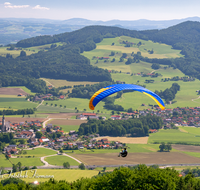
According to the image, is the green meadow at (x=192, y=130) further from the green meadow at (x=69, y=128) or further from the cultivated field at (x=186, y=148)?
the green meadow at (x=69, y=128)

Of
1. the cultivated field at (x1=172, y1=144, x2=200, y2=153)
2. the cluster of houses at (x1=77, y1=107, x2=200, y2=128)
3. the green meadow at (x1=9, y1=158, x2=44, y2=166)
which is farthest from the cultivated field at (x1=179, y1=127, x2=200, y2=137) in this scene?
the green meadow at (x1=9, y1=158, x2=44, y2=166)

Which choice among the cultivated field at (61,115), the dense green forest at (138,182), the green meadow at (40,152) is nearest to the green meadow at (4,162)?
the green meadow at (40,152)

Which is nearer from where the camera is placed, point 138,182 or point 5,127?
point 138,182

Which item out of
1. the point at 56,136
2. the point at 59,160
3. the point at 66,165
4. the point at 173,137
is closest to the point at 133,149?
the point at 173,137

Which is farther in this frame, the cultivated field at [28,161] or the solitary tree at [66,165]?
the cultivated field at [28,161]

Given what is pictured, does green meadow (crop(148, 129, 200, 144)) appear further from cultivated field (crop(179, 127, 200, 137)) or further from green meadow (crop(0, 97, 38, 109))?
green meadow (crop(0, 97, 38, 109))

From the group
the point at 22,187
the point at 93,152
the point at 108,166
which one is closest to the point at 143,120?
A: the point at 93,152

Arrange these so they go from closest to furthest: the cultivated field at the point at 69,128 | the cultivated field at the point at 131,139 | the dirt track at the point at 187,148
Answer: the dirt track at the point at 187,148 → the cultivated field at the point at 131,139 → the cultivated field at the point at 69,128

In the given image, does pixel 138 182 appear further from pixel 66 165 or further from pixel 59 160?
pixel 59 160
